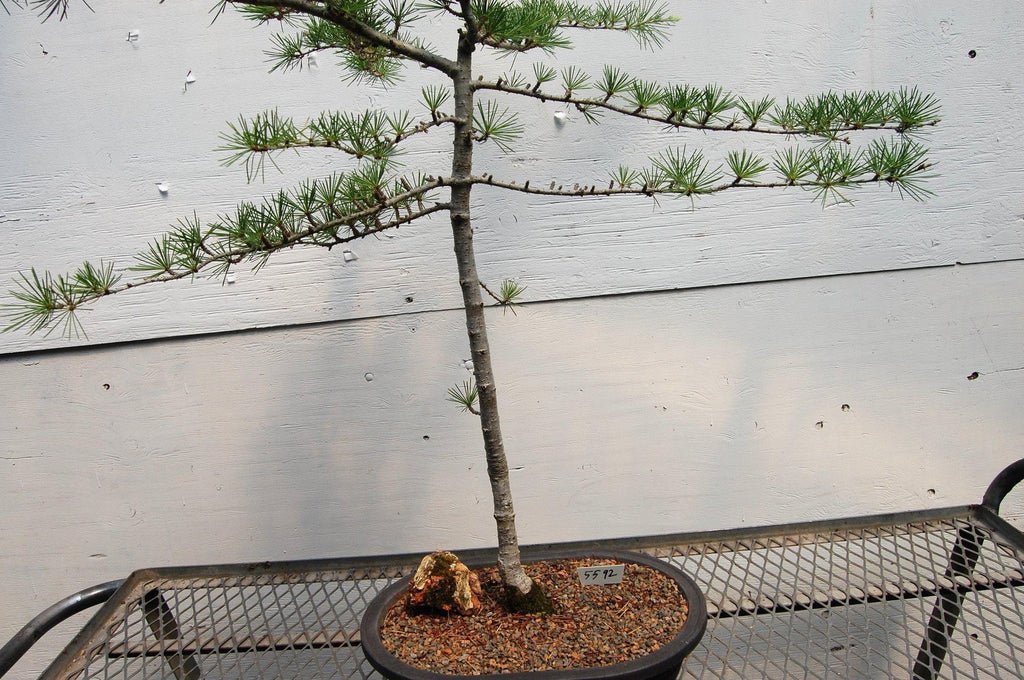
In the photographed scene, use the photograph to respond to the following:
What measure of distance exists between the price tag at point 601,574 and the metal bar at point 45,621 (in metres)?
0.64

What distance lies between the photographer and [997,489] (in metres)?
0.98

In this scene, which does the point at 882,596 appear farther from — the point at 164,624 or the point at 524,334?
the point at 164,624

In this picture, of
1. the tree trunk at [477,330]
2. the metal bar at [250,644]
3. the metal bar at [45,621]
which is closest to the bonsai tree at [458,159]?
the tree trunk at [477,330]

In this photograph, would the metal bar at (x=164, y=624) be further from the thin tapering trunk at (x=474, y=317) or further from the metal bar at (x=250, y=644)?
the thin tapering trunk at (x=474, y=317)

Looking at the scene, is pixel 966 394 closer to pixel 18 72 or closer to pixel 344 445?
pixel 344 445

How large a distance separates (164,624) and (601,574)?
23.4 inches

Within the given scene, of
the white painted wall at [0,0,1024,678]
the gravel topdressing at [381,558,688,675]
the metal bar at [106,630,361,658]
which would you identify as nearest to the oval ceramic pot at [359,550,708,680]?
the gravel topdressing at [381,558,688,675]

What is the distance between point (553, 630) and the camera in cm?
83

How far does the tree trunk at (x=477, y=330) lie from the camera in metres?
0.80

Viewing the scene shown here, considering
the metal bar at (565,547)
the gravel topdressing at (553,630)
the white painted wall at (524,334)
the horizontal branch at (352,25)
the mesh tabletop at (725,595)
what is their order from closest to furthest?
the horizontal branch at (352,25)
the gravel topdressing at (553,630)
the mesh tabletop at (725,595)
the metal bar at (565,547)
the white painted wall at (524,334)

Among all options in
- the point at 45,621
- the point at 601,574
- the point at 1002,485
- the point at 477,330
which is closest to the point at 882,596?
the point at 1002,485

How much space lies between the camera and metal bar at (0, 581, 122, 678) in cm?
78

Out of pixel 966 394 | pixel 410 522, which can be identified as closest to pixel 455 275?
pixel 410 522

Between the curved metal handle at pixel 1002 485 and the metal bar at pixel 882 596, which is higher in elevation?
the curved metal handle at pixel 1002 485
